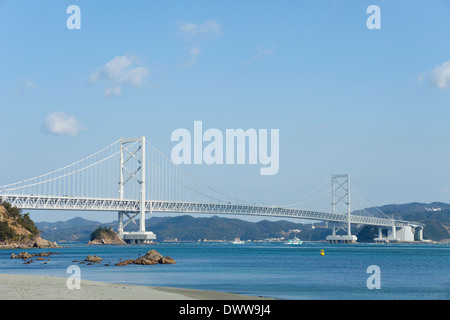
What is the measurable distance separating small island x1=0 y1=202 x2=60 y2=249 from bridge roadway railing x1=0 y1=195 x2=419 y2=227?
2.18 meters

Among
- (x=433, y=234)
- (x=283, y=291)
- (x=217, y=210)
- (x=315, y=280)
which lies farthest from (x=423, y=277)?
(x=433, y=234)

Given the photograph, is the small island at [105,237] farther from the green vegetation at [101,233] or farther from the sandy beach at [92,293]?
the sandy beach at [92,293]

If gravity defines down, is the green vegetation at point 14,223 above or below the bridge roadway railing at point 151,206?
below

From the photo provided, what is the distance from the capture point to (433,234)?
193250 millimetres

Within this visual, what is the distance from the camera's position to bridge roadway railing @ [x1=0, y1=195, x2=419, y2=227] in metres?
87.2

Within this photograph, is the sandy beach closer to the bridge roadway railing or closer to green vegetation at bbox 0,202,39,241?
green vegetation at bbox 0,202,39,241

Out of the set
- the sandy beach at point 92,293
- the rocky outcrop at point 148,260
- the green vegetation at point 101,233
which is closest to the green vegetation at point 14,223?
the green vegetation at point 101,233

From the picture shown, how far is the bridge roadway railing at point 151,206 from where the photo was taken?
87206 mm

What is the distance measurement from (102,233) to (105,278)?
293ft

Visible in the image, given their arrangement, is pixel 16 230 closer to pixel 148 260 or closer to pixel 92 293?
pixel 148 260

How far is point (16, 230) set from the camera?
271ft

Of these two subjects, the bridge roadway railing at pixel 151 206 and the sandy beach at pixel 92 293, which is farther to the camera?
the bridge roadway railing at pixel 151 206
